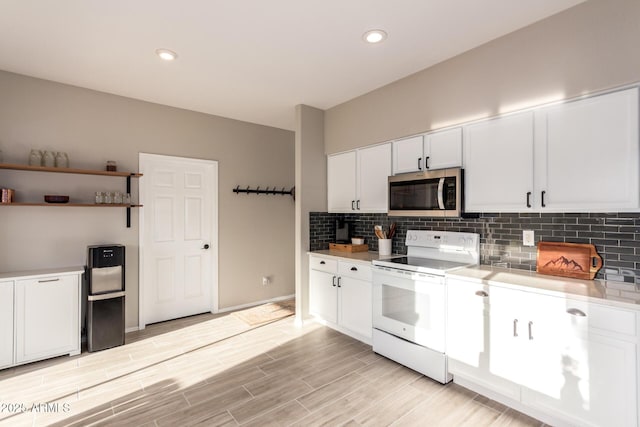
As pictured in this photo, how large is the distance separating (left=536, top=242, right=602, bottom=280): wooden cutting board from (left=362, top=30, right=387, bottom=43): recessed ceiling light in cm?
199

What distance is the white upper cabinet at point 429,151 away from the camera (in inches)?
109

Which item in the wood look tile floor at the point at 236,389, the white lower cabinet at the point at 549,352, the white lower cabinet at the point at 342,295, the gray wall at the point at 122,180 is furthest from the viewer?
the white lower cabinet at the point at 342,295

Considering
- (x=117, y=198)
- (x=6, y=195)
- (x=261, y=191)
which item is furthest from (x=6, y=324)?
(x=261, y=191)

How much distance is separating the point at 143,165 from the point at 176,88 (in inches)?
39.8

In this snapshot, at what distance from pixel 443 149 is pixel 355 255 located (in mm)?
1438

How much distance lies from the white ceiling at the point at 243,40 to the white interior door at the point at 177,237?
994mm

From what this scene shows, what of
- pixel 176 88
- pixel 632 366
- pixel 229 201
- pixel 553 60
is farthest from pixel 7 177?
pixel 632 366

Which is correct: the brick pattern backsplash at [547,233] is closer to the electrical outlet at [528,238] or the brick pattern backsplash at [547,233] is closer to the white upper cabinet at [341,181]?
the electrical outlet at [528,238]

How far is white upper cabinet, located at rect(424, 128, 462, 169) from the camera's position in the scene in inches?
109

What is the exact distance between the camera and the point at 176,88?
3408mm

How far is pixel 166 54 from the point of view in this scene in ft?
8.74

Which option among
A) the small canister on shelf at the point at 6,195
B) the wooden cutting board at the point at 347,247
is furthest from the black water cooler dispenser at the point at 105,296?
the wooden cutting board at the point at 347,247

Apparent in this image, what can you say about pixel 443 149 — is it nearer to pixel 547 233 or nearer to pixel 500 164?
pixel 500 164

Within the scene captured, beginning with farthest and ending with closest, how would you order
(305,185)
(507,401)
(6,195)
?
(305,185) → (6,195) → (507,401)
